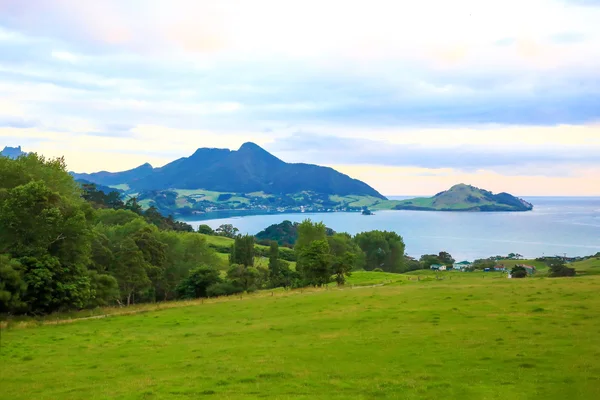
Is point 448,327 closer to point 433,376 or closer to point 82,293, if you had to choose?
point 433,376

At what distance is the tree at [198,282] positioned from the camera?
5547 centimetres

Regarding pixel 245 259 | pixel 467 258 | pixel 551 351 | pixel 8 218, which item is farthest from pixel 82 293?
pixel 467 258

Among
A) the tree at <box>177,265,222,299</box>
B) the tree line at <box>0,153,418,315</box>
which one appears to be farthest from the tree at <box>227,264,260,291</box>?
the tree at <box>177,265,222,299</box>

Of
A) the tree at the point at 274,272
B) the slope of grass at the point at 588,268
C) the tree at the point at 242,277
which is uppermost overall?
the slope of grass at the point at 588,268

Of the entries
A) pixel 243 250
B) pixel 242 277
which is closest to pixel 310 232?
pixel 243 250

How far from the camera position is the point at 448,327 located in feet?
73.0

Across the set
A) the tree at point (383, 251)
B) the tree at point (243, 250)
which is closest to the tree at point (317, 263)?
the tree at point (243, 250)

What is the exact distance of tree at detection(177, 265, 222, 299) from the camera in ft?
182

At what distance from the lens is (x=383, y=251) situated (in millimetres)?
126562

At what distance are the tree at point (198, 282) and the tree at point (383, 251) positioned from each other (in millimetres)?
77237

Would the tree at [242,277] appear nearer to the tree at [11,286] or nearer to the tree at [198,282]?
the tree at [198,282]

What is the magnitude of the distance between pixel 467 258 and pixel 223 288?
418ft

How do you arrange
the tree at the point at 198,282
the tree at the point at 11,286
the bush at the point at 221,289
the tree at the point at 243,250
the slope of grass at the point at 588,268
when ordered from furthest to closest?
1. the tree at the point at 243,250
2. the slope of grass at the point at 588,268
3. the tree at the point at 198,282
4. the bush at the point at 221,289
5. the tree at the point at 11,286

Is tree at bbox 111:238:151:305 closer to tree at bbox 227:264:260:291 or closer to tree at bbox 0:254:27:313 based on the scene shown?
tree at bbox 227:264:260:291
